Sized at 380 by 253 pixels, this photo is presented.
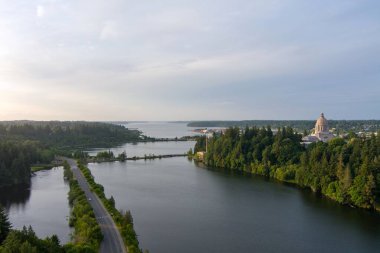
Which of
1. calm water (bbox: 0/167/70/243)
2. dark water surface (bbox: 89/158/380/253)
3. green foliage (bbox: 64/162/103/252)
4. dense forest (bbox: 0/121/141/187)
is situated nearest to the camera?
green foliage (bbox: 64/162/103/252)

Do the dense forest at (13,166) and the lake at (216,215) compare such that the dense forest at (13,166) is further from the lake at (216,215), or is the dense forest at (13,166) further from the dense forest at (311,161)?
the dense forest at (311,161)

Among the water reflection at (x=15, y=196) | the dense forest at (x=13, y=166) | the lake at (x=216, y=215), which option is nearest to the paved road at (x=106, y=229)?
the lake at (x=216, y=215)

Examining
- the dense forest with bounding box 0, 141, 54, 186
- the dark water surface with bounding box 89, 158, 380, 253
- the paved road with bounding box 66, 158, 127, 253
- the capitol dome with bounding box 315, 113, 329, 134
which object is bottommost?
the dark water surface with bounding box 89, 158, 380, 253

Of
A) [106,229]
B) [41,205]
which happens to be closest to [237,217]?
[106,229]

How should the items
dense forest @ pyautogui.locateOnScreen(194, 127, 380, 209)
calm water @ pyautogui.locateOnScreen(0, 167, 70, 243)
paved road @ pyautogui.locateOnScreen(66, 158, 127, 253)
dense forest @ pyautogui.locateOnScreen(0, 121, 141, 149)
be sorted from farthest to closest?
dense forest @ pyautogui.locateOnScreen(0, 121, 141, 149)
dense forest @ pyautogui.locateOnScreen(194, 127, 380, 209)
calm water @ pyautogui.locateOnScreen(0, 167, 70, 243)
paved road @ pyautogui.locateOnScreen(66, 158, 127, 253)

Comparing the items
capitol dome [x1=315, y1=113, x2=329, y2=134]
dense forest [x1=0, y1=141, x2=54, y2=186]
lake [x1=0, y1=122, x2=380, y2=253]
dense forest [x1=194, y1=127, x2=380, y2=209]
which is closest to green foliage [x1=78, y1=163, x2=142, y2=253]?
lake [x1=0, y1=122, x2=380, y2=253]

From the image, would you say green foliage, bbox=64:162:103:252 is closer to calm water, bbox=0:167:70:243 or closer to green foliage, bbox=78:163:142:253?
calm water, bbox=0:167:70:243

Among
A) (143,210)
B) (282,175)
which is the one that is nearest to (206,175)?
(282,175)
